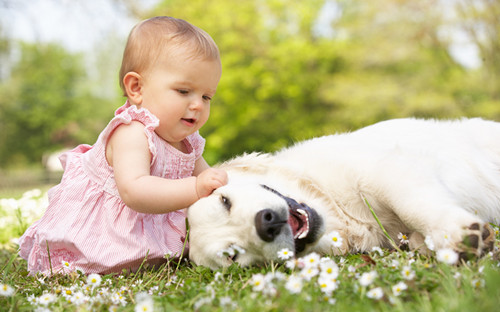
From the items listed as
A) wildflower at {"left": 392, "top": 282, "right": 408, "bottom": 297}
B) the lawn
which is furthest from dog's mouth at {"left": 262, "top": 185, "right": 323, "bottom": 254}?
wildflower at {"left": 392, "top": 282, "right": 408, "bottom": 297}

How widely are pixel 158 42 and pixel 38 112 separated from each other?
1649 inches

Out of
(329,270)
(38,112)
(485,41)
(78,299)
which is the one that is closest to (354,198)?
(329,270)

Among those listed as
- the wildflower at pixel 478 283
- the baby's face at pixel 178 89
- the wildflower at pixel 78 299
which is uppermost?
the baby's face at pixel 178 89

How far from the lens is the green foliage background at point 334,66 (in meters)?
18.3

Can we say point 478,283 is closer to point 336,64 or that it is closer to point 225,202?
Answer: point 225,202

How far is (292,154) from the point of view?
317cm

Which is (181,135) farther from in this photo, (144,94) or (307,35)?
(307,35)

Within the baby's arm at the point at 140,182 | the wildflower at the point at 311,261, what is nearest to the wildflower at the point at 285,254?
the wildflower at the point at 311,261

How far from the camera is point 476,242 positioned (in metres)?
2.02

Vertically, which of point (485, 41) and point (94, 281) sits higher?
point (485, 41)

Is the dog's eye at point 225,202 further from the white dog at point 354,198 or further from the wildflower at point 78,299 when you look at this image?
the wildflower at point 78,299

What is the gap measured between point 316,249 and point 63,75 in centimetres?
4536

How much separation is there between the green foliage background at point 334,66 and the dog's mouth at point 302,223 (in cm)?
1540

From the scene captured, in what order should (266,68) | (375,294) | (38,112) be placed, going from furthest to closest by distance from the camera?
(38,112), (266,68), (375,294)
